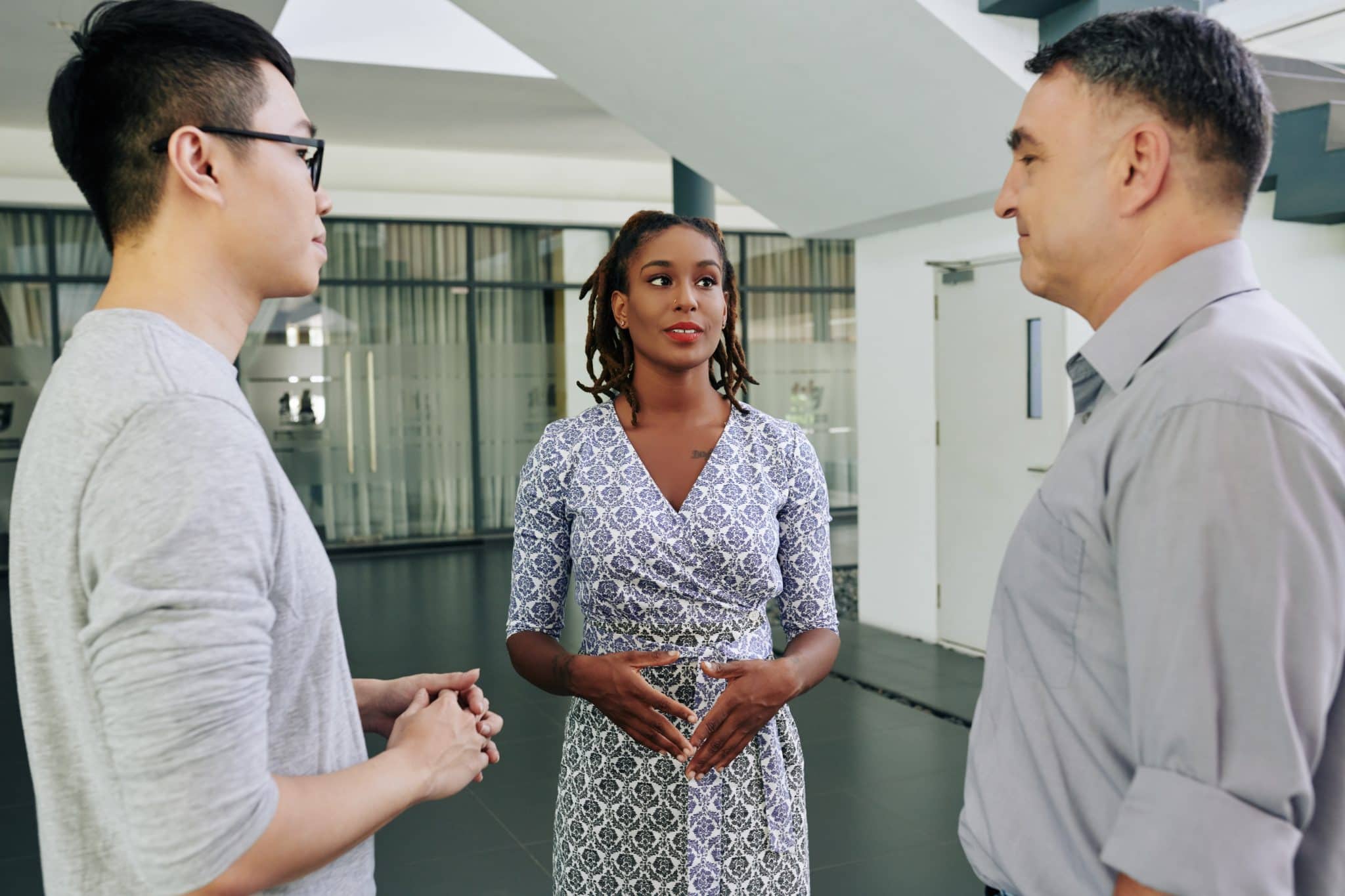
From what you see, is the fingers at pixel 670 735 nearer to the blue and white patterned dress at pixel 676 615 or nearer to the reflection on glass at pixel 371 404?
the blue and white patterned dress at pixel 676 615

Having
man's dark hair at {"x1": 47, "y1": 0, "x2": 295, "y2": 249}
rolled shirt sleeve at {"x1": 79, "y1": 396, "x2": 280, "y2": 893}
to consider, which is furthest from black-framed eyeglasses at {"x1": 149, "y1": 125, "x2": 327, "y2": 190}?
rolled shirt sleeve at {"x1": 79, "y1": 396, "x2": 280, "y2": 893}

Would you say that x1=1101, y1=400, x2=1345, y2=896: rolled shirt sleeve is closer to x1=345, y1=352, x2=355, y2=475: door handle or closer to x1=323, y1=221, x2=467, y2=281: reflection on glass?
x1=323, y1=221, x2=467, y2=281: reflection on glass

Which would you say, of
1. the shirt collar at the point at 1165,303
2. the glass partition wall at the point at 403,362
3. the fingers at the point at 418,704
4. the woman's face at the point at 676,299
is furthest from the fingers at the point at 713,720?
the glass partition wall at the point at 403,362

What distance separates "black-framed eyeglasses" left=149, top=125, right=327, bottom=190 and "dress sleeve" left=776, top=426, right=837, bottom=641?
1.00 metres

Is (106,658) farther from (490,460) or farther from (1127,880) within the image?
(490,460)

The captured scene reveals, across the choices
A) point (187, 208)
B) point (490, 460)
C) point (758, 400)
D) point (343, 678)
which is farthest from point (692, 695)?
point (758, 400)

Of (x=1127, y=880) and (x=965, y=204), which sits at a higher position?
(x=965, y=204)

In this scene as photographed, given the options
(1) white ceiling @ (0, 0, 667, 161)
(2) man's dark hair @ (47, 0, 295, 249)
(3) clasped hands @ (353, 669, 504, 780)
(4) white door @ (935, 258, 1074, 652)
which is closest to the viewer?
(2) man's dark hair @ (47, 0, 295, 249)

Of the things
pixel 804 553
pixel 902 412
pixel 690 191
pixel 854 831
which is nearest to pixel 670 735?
pixel 804 553

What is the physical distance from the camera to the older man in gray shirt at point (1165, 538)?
2.82ft

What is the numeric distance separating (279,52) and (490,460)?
31.9 ft

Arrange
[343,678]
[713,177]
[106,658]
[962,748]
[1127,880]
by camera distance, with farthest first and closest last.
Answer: [713,177] < [962,748] < [343,678] < [1127,880] < [106,658]

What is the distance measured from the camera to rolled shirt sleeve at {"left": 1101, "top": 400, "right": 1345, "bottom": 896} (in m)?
0.85

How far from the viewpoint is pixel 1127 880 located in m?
0.93
